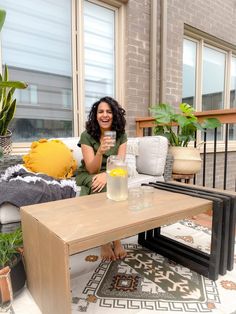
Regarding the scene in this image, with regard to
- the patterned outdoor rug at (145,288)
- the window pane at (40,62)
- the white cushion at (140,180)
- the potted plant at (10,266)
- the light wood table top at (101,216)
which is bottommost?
the patterned outdoor rug at (145,288)

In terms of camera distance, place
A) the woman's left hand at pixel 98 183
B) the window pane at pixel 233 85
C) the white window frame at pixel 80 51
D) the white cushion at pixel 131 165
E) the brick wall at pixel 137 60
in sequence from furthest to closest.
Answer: the window pane at pixel 233 85, the brick wall at pixel 137 60, the white window frame at pixel 80 51, the white cushion at pixel 131 165, the woman's left hand at pixel 98 183

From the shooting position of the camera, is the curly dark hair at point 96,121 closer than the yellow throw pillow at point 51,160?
Yes

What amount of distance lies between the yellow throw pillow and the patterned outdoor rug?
717mm

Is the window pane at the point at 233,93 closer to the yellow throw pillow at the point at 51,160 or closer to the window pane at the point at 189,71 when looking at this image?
the window pane at the point at 189,71

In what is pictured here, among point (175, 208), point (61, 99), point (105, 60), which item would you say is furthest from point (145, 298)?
point (105, 60)

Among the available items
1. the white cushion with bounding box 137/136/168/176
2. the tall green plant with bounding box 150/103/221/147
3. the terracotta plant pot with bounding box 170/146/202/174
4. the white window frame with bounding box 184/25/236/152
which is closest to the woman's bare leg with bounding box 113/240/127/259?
the white cushion with bounding box 137/136/168/176

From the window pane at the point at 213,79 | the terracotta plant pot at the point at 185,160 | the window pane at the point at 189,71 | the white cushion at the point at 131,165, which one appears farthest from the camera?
the window pane at the point at 213,79

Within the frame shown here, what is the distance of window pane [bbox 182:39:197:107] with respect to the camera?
403 cm

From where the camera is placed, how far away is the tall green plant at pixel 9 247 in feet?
3.84

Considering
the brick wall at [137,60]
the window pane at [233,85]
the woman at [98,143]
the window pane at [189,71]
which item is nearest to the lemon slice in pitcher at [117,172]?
the woman at [98,143]

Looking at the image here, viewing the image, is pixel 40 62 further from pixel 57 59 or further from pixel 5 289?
pixel 5 289

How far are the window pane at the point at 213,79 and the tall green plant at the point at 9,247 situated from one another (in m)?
4.03

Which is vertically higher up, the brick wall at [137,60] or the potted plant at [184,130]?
the brick wall at [137,60]

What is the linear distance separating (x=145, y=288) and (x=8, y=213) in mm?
882
